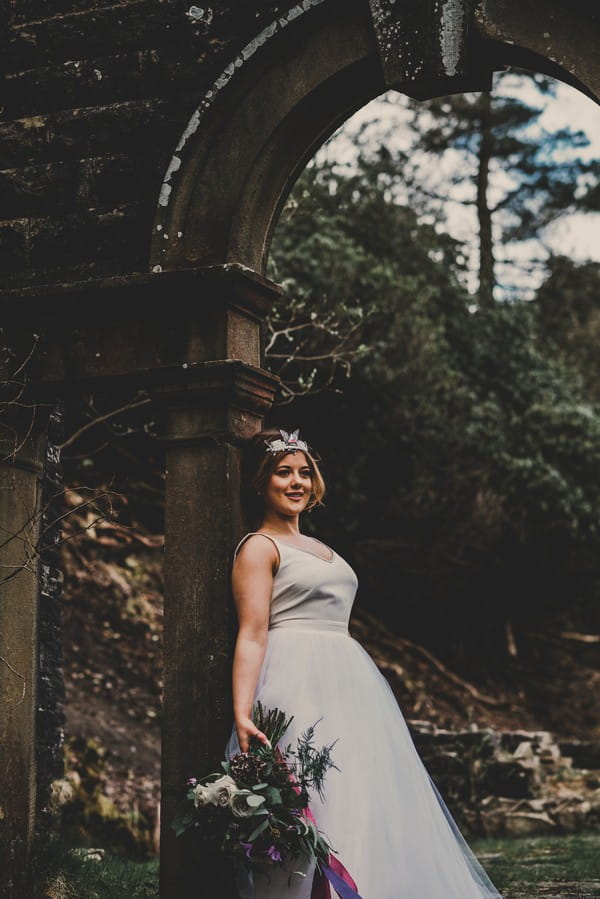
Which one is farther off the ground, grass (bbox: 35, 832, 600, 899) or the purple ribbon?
the purple ribbon

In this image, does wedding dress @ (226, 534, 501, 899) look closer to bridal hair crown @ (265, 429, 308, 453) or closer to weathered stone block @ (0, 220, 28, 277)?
bridal hair crown @ (265, 429, 308, 453)

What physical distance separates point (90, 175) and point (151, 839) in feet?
16.2

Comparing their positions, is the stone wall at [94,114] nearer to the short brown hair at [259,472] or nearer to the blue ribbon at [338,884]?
the short brown hair at [259,472]

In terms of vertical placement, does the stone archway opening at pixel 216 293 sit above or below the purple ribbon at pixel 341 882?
above

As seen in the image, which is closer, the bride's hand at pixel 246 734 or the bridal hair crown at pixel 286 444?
the bride's hand at pixel 246 734

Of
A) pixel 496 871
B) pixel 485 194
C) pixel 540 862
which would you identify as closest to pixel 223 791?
pixel 496 871

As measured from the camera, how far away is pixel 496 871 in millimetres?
6695

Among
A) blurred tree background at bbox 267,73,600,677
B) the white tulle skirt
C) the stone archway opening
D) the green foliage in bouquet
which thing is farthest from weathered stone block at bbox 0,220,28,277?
blurred tree background at bbox 267,73,600,677

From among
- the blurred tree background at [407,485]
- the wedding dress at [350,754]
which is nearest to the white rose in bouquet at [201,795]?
the wedding dress at [350,754]

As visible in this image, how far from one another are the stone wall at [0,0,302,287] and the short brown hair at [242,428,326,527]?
37.9 inches

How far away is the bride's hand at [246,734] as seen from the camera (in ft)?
13.0

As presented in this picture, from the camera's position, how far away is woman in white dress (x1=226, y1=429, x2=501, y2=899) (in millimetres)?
3971

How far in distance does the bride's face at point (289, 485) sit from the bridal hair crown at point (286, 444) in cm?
2

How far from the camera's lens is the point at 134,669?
985 cm
